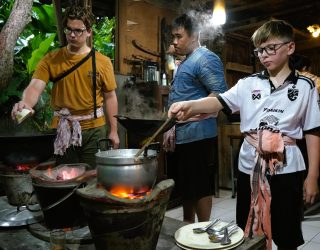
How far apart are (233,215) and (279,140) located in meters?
3.54

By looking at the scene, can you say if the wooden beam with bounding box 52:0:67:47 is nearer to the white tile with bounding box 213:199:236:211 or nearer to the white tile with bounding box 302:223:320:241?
the white tile with bounding box 213:199:236:211

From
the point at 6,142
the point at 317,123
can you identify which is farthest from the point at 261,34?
the point at 6,142

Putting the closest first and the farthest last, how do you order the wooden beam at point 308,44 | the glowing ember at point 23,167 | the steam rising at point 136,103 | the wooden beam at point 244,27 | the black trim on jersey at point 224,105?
the black trim on jersey at point 224,105 < the glowing ember at point 23,167 < the steam rising at point 136,103 < the wooden beam at point 244,27 < the wooden beam at point 308,44

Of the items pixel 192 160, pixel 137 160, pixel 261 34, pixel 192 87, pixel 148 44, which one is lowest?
pixel 192 160

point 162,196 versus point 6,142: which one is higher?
point 6,142

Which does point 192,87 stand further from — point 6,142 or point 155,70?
point 155,70

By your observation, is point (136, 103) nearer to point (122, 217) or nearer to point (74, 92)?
point (74, 92)

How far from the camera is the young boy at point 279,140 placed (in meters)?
2.55

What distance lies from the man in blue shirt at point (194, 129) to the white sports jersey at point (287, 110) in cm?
83

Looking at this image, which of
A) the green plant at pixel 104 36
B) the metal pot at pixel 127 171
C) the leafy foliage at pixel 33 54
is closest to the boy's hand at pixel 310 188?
the metal pot at pixel 127 171

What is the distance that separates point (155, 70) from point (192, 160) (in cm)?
298

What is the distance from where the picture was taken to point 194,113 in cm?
257

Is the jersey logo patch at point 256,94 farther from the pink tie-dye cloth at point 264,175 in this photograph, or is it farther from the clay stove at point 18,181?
the clay stove at point 18,181

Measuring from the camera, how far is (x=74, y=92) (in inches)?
143
